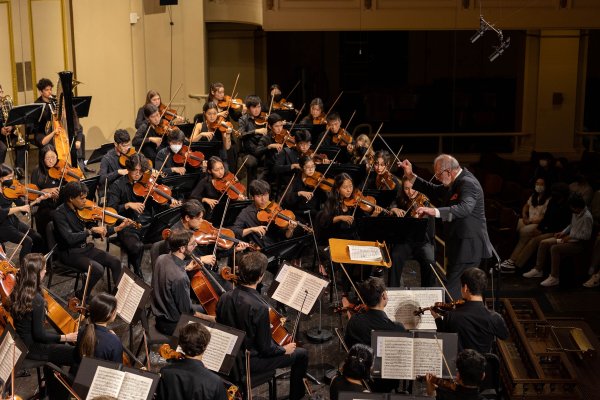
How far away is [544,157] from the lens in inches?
436

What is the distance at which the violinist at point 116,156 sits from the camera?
8.37 metres

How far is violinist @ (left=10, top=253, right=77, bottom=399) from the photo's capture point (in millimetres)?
5387

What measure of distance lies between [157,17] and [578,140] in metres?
7.30

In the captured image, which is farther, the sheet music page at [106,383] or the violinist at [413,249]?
the violinist at [413,249]

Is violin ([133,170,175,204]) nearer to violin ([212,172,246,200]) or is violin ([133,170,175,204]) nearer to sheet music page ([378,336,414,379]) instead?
violin ([212,172,246,200])

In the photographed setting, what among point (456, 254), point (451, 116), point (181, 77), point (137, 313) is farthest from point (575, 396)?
point (451, 116)

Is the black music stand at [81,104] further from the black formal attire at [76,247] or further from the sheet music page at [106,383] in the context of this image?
the sheet music page at [106,383]

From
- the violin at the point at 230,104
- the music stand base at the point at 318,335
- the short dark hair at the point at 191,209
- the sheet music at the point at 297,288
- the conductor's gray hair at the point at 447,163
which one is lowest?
the music stand base at the point at 318,335

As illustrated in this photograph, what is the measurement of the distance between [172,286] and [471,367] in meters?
2.23

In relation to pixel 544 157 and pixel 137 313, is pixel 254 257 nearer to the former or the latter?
pixel 137 313

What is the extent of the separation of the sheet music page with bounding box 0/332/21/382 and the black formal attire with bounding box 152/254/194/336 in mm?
1237

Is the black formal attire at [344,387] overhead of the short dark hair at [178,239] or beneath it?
beneath

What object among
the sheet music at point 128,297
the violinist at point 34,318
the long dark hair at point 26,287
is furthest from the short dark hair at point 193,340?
the long dark hair at point 26,287

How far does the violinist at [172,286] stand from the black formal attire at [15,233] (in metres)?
1.95
